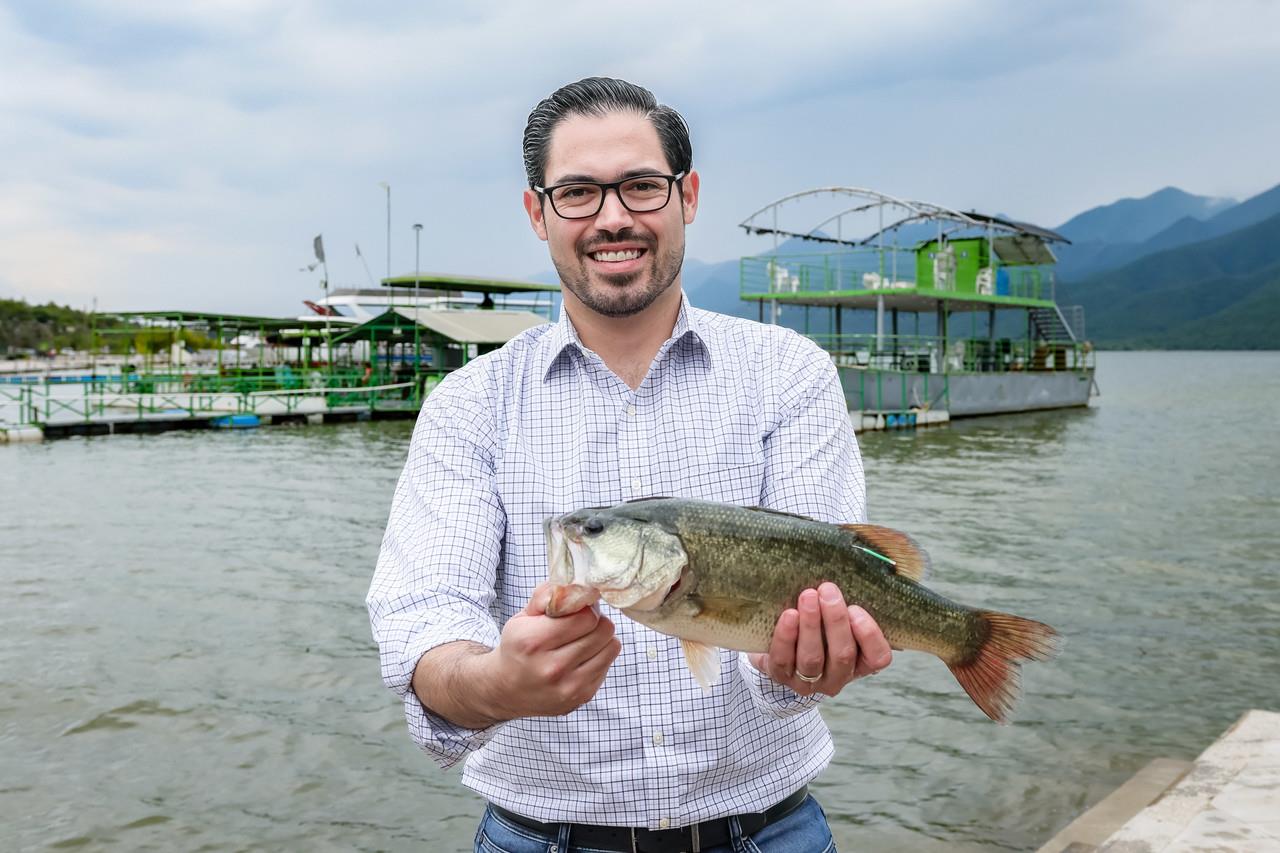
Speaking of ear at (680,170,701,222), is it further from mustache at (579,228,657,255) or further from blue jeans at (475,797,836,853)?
blue jeans at (475,797,836,853)

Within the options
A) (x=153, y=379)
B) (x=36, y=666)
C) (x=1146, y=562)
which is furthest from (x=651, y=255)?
(x=153, y=379)

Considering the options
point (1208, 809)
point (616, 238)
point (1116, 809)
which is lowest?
point (1116, 809)

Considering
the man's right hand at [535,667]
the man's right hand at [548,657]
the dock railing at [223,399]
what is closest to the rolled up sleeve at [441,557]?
the man's right hand at [535,667]

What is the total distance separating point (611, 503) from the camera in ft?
8.28

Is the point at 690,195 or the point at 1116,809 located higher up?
the point at 690,195

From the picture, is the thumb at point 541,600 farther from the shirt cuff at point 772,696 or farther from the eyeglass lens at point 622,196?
the eyeglass lens at point 622,196

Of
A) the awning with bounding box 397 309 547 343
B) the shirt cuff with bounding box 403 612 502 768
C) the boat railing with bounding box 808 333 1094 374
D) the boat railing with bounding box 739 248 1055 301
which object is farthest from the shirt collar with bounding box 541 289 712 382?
the awning with bounding box 397 309 547 343

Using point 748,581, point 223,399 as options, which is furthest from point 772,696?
point 223,399

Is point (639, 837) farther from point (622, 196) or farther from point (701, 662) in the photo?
point (622, 196)

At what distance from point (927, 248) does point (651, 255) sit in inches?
1586

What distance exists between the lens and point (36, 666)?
10.9 metres

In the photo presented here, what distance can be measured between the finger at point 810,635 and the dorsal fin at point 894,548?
0.26 meters

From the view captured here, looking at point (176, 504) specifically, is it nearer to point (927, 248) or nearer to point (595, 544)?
point (595, 544)

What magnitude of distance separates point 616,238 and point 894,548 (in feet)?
3.17
